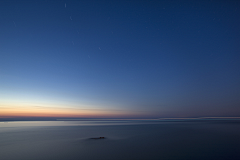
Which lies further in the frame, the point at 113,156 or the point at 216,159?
the point at 113,156

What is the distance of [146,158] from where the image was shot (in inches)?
492

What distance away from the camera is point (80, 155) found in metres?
13.7

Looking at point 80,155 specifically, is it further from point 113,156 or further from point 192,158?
point 192,158

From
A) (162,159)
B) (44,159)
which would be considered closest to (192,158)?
(162,159)

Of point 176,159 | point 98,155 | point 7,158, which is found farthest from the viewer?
point 98,155

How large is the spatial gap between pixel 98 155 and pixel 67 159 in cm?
286

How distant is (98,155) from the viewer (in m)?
13.8

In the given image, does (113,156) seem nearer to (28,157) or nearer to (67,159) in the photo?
(67,159)

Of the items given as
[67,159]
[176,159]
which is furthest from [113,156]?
[176,159]

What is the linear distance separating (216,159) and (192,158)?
2.07m

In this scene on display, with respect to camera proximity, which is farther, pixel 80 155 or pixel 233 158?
pixel 80 155

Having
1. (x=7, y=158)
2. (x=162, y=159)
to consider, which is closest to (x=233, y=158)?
(x=162, y=159)

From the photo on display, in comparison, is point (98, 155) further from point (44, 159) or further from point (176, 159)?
point (176, 159)

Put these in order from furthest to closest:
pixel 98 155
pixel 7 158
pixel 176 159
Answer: pixel 98 155
pixel 7 158
pixel 176 159
